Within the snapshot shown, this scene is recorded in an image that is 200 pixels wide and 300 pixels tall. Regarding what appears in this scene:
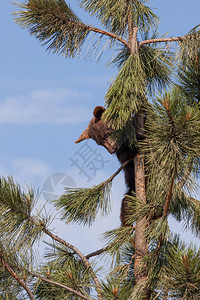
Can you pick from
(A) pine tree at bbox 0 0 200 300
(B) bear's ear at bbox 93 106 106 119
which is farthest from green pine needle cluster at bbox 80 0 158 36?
(B) bear's ear at bbox 93 106 106 119

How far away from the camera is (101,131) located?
4.39m

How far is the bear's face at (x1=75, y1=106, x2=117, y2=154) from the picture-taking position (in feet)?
14.2

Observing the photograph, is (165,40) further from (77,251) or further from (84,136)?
(77,251)

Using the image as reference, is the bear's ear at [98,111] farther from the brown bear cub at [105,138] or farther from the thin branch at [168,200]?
the thin branch at [168,200]

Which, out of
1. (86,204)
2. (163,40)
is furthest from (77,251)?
(163,40)

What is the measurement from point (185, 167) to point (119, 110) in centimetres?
92

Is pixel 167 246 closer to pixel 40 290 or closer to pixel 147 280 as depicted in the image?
pixel 147 280

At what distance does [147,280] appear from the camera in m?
3.74

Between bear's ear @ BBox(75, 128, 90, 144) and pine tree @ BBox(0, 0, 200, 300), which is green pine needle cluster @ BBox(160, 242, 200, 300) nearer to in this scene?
pine tree @ BBox(0, 0, 200, 300)

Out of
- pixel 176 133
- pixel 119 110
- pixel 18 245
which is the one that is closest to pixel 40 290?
pixel 18 245

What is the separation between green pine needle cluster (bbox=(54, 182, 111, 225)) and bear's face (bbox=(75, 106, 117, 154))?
13.4 inches

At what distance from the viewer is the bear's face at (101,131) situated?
4.32 m

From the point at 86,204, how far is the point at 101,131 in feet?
2.10

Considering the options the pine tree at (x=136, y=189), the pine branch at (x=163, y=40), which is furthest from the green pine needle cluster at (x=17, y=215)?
the pine branch at (x=163, y=40)
